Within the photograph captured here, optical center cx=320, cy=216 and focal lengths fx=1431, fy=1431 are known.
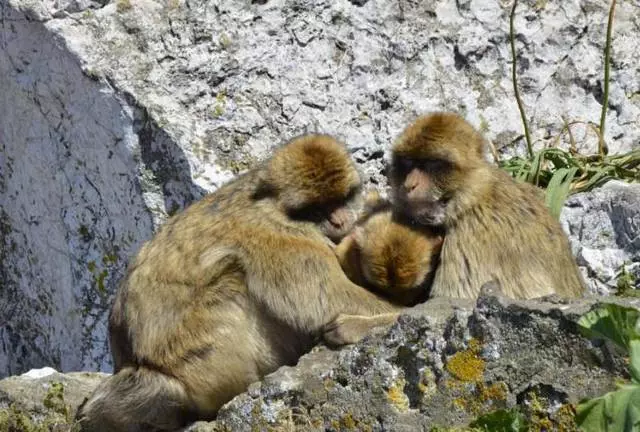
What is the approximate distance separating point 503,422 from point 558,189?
2.25 metres

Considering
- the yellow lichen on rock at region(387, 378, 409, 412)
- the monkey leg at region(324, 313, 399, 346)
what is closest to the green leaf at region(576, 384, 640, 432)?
→ the yellow lichen on rock at region(387, 378, 409, 412)

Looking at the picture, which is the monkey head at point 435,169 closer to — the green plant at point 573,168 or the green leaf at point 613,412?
the green plant at point 573,168

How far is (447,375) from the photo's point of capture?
15.7ft

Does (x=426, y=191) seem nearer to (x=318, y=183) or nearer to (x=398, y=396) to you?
(x=318, y=183)

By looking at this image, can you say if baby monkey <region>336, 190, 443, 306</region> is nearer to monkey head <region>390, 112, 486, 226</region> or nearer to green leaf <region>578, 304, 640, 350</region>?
monkey head <region>390, 112, 486, 226</region>

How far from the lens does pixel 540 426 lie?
4602 millimetres

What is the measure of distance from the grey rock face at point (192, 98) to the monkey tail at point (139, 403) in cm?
133

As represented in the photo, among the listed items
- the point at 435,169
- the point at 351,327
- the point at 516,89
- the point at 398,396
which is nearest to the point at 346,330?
the point at 351,327

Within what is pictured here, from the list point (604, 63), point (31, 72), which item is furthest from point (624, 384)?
point (31, 72)

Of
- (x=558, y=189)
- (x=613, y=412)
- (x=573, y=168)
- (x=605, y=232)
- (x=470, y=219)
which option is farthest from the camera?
(x=573, y=168)

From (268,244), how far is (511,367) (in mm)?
1449

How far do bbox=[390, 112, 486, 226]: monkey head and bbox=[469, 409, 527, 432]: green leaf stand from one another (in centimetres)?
114

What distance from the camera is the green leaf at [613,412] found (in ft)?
13.4

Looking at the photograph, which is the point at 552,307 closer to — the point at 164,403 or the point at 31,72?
the point at 164,403
